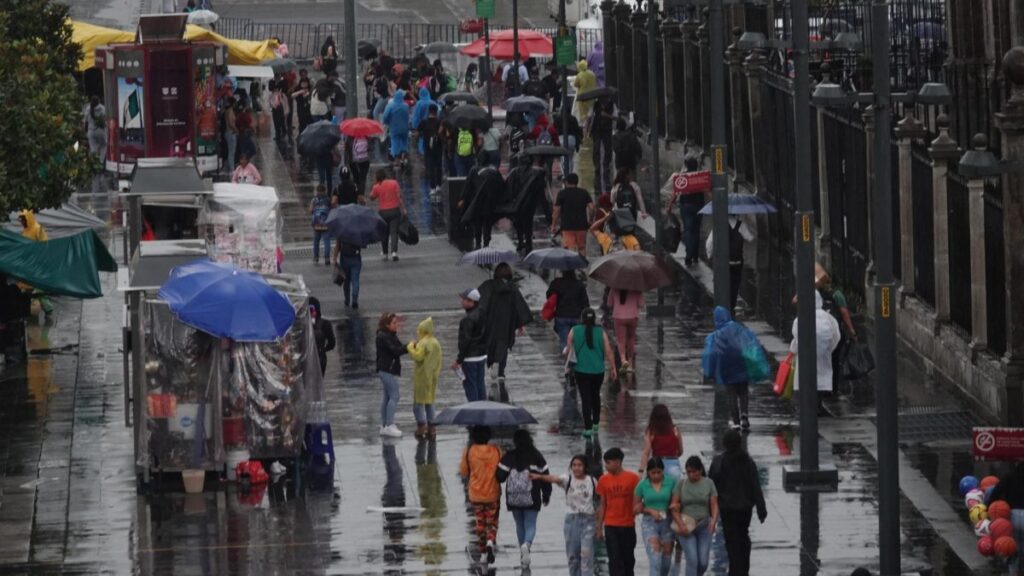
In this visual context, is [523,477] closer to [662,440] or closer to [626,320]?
[662,440]

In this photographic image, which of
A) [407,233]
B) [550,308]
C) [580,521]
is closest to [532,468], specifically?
[580,521]

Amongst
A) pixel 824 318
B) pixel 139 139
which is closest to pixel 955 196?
pixel 824 318

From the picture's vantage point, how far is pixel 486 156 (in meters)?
43.6

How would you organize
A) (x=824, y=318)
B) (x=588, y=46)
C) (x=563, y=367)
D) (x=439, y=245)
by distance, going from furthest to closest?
1. (x=588, y=46)
2. (x=439, y=245)
3. (x=563, y=367)
4. (x=824, y=318)

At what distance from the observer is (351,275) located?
111 ft

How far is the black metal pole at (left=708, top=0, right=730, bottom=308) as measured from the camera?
29.9 m

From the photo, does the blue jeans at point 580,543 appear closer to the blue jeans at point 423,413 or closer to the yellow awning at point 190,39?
the blue jeans at point 423,413

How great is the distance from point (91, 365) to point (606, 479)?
44.5 ft

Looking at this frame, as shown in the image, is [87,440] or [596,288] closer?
[87,440]

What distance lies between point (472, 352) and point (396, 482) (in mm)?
3086

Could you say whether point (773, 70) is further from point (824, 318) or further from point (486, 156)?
point (824, 318)

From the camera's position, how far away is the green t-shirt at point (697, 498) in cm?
1931

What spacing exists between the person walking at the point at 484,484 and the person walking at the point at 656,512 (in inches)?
62.4

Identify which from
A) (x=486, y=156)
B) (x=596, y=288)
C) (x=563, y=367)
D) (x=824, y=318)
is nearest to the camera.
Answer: (x=824, y=318)
